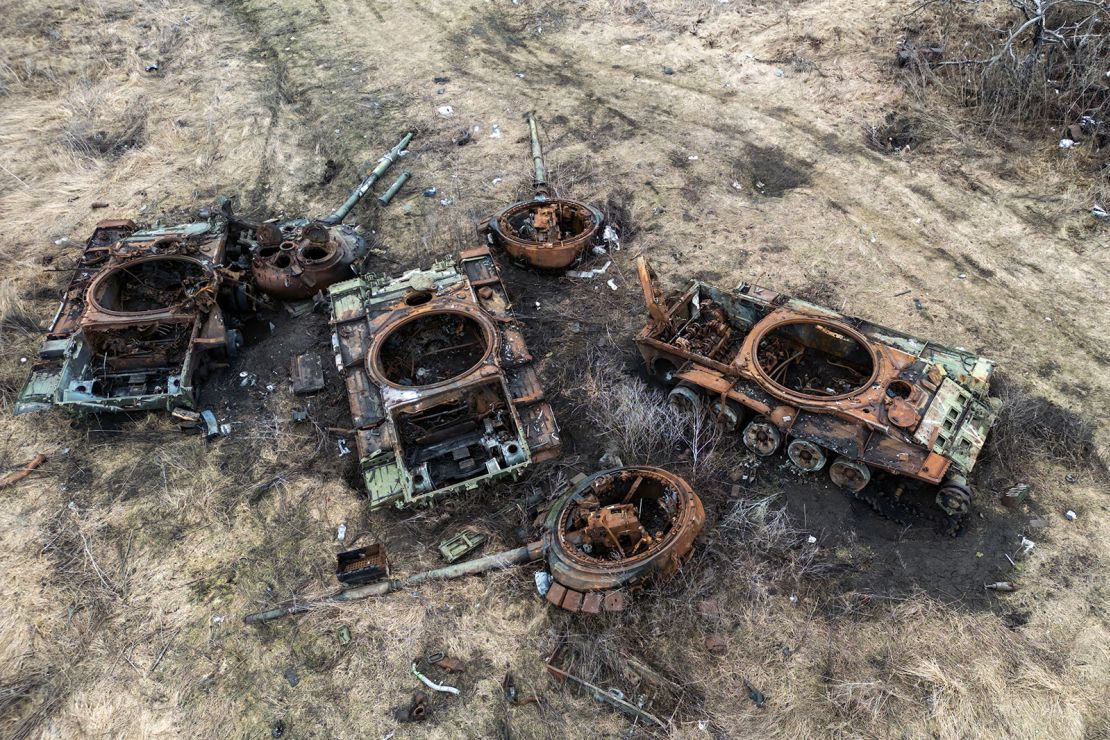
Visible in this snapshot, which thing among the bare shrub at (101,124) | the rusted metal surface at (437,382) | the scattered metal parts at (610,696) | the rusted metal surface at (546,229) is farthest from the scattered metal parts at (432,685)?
the bare shrub at (101,124)

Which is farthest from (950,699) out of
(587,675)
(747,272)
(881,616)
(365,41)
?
(365,41)

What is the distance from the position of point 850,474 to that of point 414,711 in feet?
16.4

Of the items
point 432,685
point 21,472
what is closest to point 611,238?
point 432,685

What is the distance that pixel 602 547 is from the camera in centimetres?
703

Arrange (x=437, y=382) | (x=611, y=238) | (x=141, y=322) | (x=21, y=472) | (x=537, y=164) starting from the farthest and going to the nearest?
1. (x=537, y=164)
2. (x=611, y=238)
3. (x=141, y=322)
4. (x=21, y=472)
5. (x=437, y=382)

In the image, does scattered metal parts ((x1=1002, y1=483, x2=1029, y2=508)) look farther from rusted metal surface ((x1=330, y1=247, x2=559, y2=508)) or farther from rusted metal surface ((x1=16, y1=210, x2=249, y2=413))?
rusted metal surface ((x1=16, y1=210, x2=249, y2=413))

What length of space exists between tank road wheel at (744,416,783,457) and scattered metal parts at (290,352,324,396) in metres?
5.42

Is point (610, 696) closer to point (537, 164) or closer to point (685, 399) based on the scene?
point (685, 399)

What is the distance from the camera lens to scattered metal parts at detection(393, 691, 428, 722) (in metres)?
6.16

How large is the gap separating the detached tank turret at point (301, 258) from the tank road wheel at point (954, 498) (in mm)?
8178


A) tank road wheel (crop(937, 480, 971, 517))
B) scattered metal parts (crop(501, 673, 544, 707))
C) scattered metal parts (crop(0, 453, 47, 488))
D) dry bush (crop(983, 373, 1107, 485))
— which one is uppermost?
tank road wheel (crop(937, 480, 971, 517))

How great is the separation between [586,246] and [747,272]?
2.43 metres

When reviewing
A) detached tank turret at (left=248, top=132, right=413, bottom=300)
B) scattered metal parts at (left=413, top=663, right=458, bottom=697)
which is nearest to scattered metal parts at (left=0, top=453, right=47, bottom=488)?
detached tank turret at (left=248, top=132, right=413, bottom=300)

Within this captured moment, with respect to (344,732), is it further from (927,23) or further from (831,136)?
(927,23)
